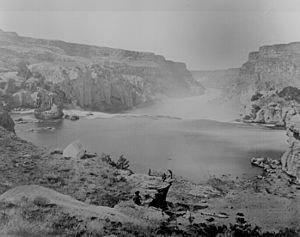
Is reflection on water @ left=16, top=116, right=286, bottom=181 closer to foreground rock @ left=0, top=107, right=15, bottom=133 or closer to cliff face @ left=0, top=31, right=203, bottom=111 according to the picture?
foreground rock @ left=0, top=107, right=15, bottom=133

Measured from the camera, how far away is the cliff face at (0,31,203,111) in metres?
23.8

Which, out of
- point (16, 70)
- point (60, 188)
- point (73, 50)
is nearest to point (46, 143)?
point (60, 188)

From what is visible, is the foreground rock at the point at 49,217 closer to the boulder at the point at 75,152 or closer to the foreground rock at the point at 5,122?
the boulder at the point at 75,152

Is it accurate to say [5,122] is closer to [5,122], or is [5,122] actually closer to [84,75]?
[5,122]

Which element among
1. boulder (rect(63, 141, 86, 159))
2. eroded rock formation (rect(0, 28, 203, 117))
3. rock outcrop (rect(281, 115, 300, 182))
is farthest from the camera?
eroded rock formation (rect(0, 28, 203, 117))

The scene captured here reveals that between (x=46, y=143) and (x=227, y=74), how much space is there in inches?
1758

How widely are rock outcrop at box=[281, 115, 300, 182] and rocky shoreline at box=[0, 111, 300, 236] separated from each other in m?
1.40

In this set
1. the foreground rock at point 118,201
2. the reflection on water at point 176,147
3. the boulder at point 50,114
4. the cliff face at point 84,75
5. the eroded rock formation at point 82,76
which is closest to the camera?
the foreground rock at point 118,201

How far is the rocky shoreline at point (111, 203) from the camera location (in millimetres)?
3211

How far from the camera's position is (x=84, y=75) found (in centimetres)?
2694

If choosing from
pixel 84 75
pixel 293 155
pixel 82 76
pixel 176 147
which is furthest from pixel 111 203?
pixel 84 75

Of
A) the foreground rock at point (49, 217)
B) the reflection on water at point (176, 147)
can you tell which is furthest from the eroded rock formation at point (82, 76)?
the foreground rock at point (49, 217)

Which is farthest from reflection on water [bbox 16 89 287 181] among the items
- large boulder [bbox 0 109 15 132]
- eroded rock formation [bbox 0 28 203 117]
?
eroded rock formation [bbox 0 28 203 117]

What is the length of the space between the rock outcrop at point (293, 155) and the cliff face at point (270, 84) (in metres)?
10.8
